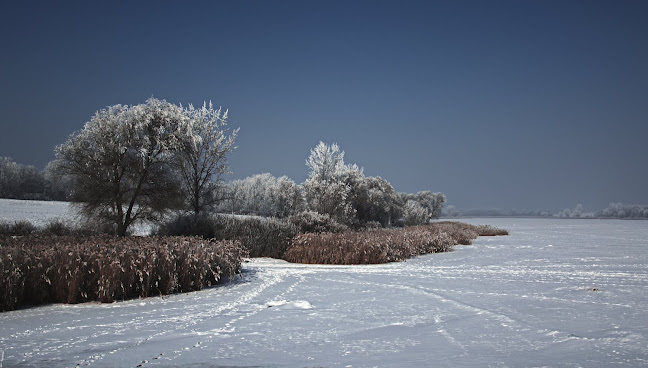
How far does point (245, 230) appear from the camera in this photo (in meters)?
16.3

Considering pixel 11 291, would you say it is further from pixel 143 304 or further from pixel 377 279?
pixel 377 279

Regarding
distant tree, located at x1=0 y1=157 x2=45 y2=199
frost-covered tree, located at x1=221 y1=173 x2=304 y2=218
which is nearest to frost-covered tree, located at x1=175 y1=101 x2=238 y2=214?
frost-covered tree, located at x1=221 y1=173 x2=304 y2=218

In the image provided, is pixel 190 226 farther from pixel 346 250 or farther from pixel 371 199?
pixel 371 199

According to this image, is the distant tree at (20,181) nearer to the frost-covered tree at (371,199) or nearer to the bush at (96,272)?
the frost-covered tree at (371,199)

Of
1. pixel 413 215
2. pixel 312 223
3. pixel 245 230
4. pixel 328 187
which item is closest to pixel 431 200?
pixel 413 215

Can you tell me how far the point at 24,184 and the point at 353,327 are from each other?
176 ft

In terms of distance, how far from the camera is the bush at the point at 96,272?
6.80 m

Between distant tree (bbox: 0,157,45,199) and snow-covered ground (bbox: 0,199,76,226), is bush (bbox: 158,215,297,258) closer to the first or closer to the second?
snow-covered ground (bbox: 0,199,76,226)

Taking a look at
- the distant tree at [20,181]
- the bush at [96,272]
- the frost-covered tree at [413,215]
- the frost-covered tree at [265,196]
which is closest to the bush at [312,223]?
the frost-covered tree at [265,196]

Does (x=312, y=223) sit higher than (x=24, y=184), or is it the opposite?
(x=24, y=184)

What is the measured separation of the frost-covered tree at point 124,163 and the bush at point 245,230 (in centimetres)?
96

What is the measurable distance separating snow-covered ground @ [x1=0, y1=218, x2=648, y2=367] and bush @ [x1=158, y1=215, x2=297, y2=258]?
22.6 feet

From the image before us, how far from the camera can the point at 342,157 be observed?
1348 inches

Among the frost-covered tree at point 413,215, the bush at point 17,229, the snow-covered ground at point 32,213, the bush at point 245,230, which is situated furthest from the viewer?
the frost-covered tree at point 413,215
